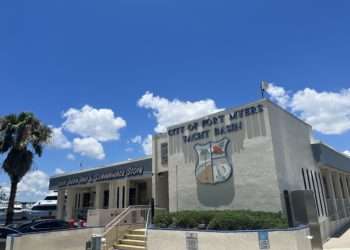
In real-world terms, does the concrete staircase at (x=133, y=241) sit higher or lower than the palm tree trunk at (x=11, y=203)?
lower

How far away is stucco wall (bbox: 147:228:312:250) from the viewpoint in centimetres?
1016

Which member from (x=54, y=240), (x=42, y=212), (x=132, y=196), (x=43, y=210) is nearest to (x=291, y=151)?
(x=54, y=240)

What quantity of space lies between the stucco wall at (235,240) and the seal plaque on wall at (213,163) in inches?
152

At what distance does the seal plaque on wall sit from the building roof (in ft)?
20.1

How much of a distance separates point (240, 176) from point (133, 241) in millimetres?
6299

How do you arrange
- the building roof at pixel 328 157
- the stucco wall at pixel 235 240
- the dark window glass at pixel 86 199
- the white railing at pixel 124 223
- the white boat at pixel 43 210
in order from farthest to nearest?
1. the white boat at pixel 43 210
2. the dark window glass at pixel 86 199
3. the building roof at pixel 328 157
4. the white railing at pixel 124 223
5. the stucco wall at pixel 235 240

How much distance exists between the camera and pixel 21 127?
21125 mm

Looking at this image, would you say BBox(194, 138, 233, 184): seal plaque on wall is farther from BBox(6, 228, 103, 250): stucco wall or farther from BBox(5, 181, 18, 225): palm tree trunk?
BBox(5, 181, 18, 225): palm tree trunk

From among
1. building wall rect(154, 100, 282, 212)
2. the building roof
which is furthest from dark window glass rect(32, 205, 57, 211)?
the building roof

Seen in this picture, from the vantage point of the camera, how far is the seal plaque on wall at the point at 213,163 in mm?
15048

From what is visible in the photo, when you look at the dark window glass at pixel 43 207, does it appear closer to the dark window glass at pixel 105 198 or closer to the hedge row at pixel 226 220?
the dark window glass at pixel 105 198

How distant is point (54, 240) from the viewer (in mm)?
13812

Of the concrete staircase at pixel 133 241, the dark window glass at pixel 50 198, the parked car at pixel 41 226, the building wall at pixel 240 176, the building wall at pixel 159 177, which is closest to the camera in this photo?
the building wall at pixel 240 176

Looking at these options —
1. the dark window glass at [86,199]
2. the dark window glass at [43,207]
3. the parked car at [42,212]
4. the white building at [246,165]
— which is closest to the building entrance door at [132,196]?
the white building at [246,165]
